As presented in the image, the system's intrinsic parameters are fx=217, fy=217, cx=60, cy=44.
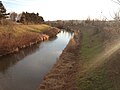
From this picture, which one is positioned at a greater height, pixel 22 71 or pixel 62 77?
pixel 62 77

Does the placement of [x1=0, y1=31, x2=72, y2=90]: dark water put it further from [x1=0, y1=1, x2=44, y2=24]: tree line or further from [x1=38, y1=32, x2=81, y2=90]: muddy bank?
[x1=0, y1=1, x2=44, y2=24]: tree line

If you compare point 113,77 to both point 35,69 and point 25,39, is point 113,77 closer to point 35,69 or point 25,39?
point 35,69

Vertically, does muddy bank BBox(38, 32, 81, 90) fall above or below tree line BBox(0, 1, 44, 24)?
below

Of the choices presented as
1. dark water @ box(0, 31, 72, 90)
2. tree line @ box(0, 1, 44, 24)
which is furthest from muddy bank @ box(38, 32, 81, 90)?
tree line @ box(0, 1, 44, 24)

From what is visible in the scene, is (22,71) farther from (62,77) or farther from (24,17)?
(24,17)

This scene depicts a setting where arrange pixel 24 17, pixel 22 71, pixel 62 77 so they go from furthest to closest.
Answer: pixel 24 17 < pixel 22 71 < pixel 62 77

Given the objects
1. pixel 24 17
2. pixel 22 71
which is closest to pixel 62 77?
pixel 22 71

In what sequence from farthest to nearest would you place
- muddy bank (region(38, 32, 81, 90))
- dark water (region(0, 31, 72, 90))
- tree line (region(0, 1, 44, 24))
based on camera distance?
tree line (region(0, 1, 44, 24))
dark water (region(0, 31, 72, 90))
muddy bank (region(38, 32, 81, 90))

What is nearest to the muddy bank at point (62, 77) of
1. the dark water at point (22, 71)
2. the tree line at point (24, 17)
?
the dark water at point (22, 71)

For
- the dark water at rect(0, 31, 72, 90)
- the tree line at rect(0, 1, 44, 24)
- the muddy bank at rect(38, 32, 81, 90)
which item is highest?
the tree line at rect(0, 1, 44, 24)

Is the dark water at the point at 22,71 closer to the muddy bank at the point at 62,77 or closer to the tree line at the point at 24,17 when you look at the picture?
the muddy bank at the point at 62,77

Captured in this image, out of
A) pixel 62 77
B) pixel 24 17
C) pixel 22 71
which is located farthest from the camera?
pixel 24 17

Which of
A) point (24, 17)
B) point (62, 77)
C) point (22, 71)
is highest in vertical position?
point (24, 17)

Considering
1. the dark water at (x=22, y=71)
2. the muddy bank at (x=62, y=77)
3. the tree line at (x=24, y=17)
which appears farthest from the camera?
the tree line at (x=24, y=17)
